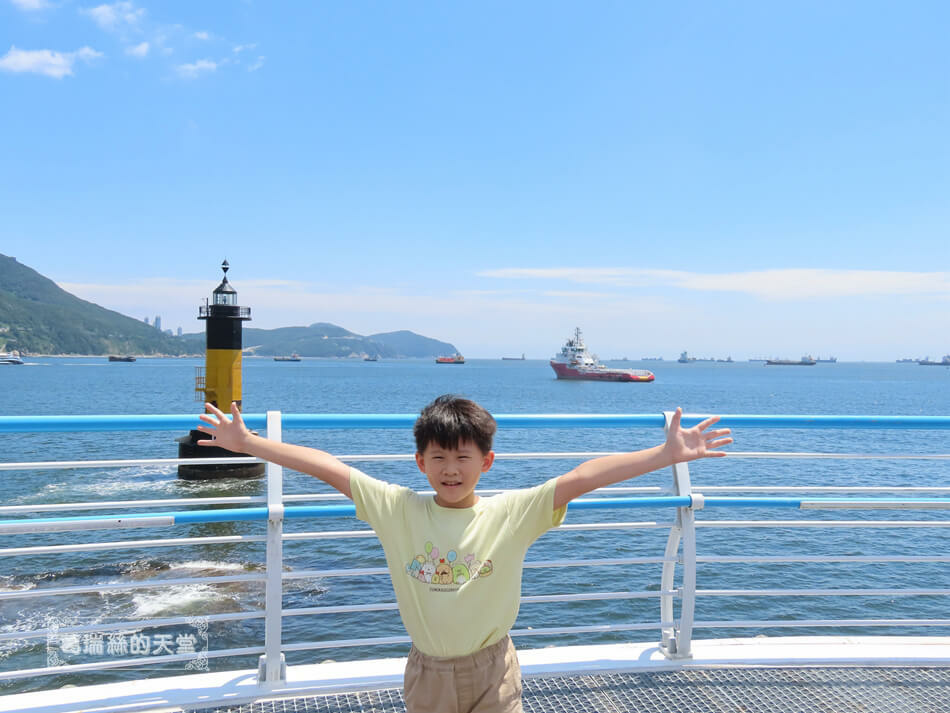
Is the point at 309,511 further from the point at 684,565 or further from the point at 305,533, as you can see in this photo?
the point at 684,565

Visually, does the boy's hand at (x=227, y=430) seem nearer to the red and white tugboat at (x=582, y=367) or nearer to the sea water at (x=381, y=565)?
the sea water at (x=381, y=565)

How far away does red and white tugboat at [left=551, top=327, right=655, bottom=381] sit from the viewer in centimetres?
11056

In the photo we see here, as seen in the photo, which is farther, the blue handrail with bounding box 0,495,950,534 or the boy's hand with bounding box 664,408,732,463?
the blue handrail with bounding box 0,495,950,534

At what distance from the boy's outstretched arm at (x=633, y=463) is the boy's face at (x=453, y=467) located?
237 millimetres

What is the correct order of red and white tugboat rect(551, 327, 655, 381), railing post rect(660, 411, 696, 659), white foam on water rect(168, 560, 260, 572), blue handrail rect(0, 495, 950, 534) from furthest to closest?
red and white tugboat rect(551, 327, 655, 381), white foam on water rect(168, 560, 260, 572), railing post rect(660, 411, 696, 659), blue handrail rect(0, 495, 950, 534)

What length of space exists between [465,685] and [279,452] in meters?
0.83

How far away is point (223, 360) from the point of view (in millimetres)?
26766

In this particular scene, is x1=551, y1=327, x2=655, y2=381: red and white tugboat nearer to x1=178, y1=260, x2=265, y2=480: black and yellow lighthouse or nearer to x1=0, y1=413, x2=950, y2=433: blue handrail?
x1=178, y1=260, x2=265, y2=480: black and yellow lighthouse

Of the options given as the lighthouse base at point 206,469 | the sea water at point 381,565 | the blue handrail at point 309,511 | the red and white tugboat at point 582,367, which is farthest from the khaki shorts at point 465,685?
the red and white tugboat at point 582,367

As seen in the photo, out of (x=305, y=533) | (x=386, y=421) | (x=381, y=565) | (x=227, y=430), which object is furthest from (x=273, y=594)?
(x=381, y=565)

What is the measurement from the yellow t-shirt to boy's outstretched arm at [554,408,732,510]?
56 mm

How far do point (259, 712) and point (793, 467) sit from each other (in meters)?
26.3

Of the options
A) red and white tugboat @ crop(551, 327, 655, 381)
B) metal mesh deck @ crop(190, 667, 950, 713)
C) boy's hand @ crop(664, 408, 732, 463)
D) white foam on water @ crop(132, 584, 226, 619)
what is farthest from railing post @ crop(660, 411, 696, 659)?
red and white tugboat @ crop(551, 327, 655, 381)

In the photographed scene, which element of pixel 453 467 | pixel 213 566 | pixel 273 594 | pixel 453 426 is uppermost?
pixel 453 426
